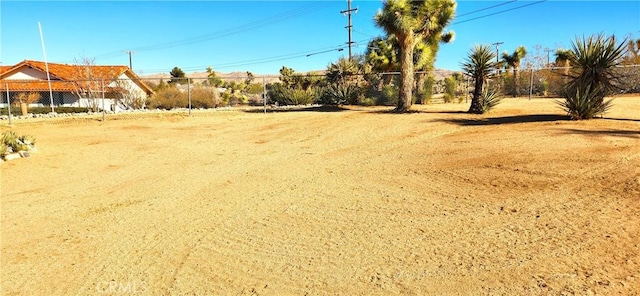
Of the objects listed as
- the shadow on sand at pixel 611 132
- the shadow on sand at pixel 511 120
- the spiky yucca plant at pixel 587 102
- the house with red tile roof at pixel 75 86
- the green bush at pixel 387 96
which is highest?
the house with red tile roof at pixel 75 86

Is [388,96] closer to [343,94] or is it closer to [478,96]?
[343,94]

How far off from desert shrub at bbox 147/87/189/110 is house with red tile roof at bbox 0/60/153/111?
189 centimetres

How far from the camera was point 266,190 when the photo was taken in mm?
6988

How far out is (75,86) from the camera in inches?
1261

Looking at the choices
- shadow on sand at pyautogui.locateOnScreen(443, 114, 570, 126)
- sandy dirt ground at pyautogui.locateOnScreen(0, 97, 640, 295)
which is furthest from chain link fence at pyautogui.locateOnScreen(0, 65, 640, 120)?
sandy dirt ground at pyautogui.locateOnScreen(0, 97, 640, 295)

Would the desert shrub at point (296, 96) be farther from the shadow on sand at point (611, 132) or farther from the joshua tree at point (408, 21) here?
the shadow on sand at point (611, 132)

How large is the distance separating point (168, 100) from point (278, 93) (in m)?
7.84

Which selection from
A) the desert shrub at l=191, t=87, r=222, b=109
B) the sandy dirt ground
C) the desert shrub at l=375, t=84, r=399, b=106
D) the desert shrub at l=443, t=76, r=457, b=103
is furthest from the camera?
the desert shrub at l=191, t=87, r=222, b=109

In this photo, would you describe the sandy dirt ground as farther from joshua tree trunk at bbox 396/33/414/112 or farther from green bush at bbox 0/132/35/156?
joshua tree trunk at bbox 396/33/414/112

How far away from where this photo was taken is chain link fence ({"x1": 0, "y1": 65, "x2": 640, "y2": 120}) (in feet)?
83.6

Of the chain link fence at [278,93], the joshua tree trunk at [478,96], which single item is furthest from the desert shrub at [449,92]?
the joshua tree trunk at [478,96]

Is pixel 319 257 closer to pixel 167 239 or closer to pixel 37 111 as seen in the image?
pixel 167 239

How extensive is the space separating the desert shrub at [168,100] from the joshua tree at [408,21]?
16884 mm

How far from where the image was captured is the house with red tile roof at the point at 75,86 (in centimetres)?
3009
